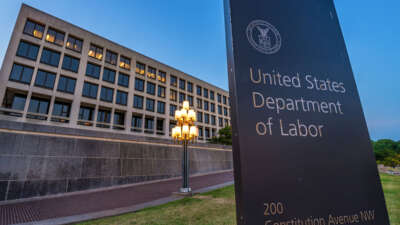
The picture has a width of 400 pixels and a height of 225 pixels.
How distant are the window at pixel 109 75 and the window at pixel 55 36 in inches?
242

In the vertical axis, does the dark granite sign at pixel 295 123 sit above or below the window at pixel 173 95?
below

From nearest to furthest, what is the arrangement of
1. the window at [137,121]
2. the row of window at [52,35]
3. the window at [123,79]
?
the row of window at [52,35], the window at [123,79], the window at [137,121]

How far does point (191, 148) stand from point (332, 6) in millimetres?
20351

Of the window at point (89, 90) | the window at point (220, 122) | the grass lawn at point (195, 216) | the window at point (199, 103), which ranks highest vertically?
the window at point (199, 103)

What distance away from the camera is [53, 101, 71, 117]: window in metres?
23.5

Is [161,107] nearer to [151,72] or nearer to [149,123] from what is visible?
[149,123]

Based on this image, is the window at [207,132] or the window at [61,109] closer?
the window at [61,109]

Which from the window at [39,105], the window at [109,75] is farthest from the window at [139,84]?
the window at [39,105]

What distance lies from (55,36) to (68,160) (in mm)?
21014

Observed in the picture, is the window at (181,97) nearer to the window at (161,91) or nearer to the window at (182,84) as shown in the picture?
the window at (182,84)

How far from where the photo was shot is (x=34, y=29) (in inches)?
895

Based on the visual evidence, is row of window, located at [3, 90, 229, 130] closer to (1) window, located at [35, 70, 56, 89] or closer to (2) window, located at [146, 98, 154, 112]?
(1) window, located at [35, 70, 56, 89]

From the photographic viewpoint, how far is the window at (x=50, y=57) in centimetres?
2284

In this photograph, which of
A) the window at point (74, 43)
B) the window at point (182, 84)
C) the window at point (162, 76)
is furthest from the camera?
the window at point (182, 84)
